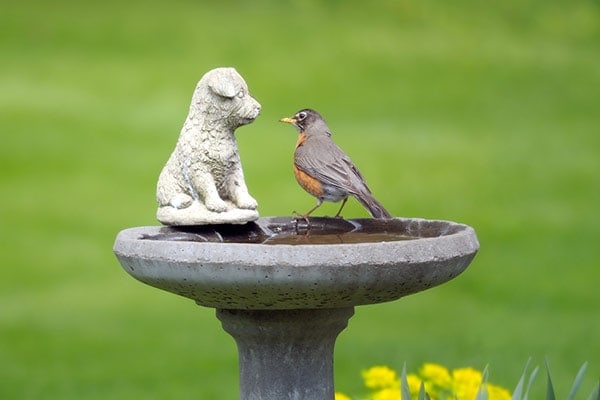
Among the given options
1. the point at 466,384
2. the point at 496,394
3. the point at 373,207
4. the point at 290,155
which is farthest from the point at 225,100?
the point at 290,155

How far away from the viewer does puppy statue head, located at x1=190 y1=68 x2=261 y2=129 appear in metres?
4.80

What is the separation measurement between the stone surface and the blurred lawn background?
3.88m

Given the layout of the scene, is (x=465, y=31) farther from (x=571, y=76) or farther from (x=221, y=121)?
(x=221, y=121)

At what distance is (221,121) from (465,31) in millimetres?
12046

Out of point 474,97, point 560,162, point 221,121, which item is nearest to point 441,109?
point 474,97

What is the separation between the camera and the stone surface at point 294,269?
4.04m

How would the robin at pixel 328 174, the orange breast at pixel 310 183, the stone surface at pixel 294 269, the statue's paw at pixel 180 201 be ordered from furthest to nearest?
the orange breast at pixel 310 183 < the robin at pixel 328 174 < the statue's paw at pixel 180 201 < the stone surface at pixel 294 269

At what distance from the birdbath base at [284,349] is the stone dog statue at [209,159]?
0.43 m

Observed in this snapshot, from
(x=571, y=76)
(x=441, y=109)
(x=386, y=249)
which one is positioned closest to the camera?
(x=386, y=249)

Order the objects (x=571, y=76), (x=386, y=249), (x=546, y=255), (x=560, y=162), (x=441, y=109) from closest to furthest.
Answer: (x=386, y=249), (x=546, y=255), (x=560, y=162), (x=441, y=109), (x=571, y=76)

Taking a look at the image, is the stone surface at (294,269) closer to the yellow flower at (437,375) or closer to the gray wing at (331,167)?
the gray wing at (331,167)

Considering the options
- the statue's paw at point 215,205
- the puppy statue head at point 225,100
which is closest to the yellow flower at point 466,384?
the statue's paw at point 215,205

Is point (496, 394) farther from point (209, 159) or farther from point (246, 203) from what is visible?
point (209, 159)

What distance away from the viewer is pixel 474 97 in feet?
49.0
